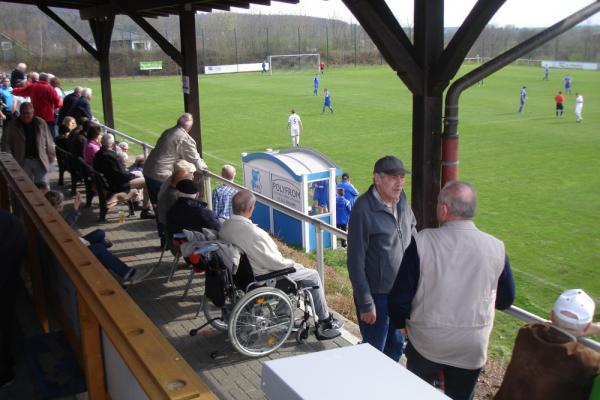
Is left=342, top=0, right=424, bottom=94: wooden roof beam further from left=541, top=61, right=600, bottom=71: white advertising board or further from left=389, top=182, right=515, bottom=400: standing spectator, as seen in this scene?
left=541, top=61, right=600, bottom=71: white advertising board

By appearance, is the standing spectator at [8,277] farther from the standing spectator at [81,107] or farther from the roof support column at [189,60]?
the standing spectator at [81,107]

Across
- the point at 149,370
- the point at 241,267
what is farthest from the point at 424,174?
the point at 149,370

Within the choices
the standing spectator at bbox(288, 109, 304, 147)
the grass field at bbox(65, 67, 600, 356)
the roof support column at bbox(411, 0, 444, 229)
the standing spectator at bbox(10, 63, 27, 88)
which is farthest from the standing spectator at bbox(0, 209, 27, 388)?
the standing spectator at bbox(288, 109, 304, 147)

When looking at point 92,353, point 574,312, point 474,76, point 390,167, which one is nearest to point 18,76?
point 474,76

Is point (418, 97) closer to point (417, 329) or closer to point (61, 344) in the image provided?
point (417, 329)

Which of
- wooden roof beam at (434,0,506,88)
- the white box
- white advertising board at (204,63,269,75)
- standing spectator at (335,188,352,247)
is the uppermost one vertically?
white advertising board at (204,63,269,75)

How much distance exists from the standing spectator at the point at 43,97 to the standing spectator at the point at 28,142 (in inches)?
117

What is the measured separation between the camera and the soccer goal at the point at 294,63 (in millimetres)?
80625

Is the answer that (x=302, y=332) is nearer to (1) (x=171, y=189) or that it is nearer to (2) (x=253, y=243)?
(2) (x=253, y=243)

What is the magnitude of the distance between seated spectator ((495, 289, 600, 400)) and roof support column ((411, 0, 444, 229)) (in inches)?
83.4

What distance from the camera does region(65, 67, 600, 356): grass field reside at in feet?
37.3

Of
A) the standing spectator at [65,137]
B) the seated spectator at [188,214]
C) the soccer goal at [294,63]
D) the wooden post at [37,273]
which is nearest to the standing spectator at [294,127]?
the standing spectator at [65,137]

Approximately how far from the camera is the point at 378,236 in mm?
3432

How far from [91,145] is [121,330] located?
687 centimetres
